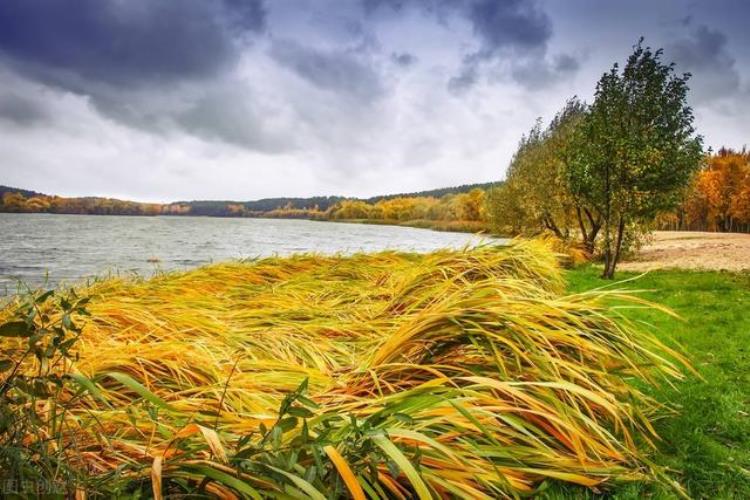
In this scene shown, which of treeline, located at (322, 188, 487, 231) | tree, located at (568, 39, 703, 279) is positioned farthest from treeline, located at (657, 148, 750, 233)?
tree, located at (568, 39, 703, 279)

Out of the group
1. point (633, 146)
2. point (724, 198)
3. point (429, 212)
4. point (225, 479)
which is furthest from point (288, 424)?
point (429, 212)

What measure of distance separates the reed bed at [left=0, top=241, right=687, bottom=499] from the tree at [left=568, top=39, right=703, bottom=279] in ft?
25.6

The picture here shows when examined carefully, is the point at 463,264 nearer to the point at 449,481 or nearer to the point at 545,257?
the point at 545,257

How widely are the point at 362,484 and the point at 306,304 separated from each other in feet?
9.19

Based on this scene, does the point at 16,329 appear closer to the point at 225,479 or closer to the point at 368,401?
the point at 225,479

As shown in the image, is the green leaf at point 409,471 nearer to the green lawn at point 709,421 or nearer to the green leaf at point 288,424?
the green leaf at point 288,424

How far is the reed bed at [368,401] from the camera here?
3.29ft

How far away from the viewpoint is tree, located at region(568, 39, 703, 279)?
30.4ft

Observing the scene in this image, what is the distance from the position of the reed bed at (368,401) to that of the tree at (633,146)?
7808 mm

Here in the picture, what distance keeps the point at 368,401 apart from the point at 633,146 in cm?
978

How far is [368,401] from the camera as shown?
4.96 ft

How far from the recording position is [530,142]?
20.2 meters

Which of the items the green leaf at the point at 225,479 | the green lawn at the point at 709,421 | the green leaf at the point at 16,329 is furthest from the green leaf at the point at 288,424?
the green lawn at the point at 709,421

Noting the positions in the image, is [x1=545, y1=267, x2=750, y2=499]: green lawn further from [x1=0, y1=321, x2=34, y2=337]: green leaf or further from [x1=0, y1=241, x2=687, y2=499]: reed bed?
[x1=0, y1=321, x2=34, y2=337]: green leaf
